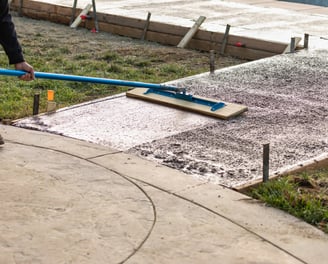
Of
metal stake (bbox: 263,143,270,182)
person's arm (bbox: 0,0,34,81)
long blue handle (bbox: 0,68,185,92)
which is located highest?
person's arm (bbox: 0,0,34,81)

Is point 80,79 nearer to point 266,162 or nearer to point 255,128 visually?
point 255,128

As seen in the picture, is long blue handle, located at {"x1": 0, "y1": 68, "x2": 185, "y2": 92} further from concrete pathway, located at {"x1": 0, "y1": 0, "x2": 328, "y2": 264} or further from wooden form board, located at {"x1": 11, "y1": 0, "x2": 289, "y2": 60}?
wooden form board, located at {"x1": 11, "y1": 0, "x2": 289, "y2": 60}

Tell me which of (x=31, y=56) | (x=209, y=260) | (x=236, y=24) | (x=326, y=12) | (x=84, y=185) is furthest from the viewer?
(x=326, y=12)

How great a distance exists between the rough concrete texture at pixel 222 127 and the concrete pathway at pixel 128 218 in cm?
38

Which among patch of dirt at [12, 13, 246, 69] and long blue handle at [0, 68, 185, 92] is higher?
Result: long blue handle at [0, 68, 185, 92]

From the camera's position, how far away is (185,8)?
46.6 feet

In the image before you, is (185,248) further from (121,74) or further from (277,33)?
(277,33)

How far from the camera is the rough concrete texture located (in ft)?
20.0

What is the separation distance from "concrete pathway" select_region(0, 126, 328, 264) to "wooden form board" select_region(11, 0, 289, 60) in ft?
17.0

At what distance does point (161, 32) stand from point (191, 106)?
4891 millimetres

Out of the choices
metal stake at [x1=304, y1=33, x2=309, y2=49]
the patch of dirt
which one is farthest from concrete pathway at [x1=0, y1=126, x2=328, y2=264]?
metal stake at [x1=304, y1=33, x2=309, y2=49]

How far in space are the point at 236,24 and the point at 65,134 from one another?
638cm

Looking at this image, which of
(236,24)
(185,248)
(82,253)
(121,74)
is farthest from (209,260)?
(236,24)

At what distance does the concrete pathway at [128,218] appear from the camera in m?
4.44
